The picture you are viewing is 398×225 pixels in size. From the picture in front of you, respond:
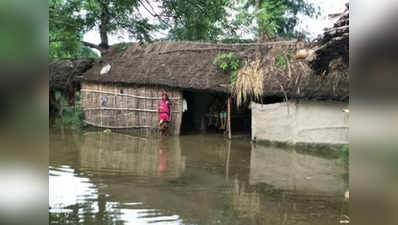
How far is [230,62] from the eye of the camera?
44.5 feet

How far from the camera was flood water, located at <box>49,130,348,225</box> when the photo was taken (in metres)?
5.09

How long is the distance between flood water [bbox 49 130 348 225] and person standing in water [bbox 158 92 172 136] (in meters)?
2.37

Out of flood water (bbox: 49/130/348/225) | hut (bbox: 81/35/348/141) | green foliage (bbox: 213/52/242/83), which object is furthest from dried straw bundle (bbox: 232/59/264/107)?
flood water (bbox: 49/130/348/225)

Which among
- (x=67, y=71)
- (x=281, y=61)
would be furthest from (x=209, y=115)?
(x=67, y=71)

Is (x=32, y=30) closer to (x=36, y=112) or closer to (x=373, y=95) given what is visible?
(x=36, y=112)

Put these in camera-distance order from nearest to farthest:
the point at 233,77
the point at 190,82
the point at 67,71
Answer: the point at 233,77 → the point at 190,82 → the point at 67,71

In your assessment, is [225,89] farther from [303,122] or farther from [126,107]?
[126,107]

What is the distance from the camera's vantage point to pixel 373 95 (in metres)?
0.94

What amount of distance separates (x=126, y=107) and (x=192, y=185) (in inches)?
351

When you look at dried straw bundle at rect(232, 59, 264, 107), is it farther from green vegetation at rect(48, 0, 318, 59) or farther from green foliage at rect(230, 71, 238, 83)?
green vegetation at rect(48, 0, 318, 59)

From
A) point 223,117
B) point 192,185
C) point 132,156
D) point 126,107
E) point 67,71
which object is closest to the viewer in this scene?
point 192,185

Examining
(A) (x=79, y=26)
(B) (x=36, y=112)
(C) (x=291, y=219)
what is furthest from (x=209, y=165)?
(B) (x=36, y=112)

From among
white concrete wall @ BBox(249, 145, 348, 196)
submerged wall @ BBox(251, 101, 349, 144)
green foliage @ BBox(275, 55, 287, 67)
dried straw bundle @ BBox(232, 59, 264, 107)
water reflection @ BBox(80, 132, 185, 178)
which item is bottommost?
white concrete wall @ BBox(249, 145, 348, 196)

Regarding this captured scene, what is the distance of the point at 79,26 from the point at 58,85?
1269cm
